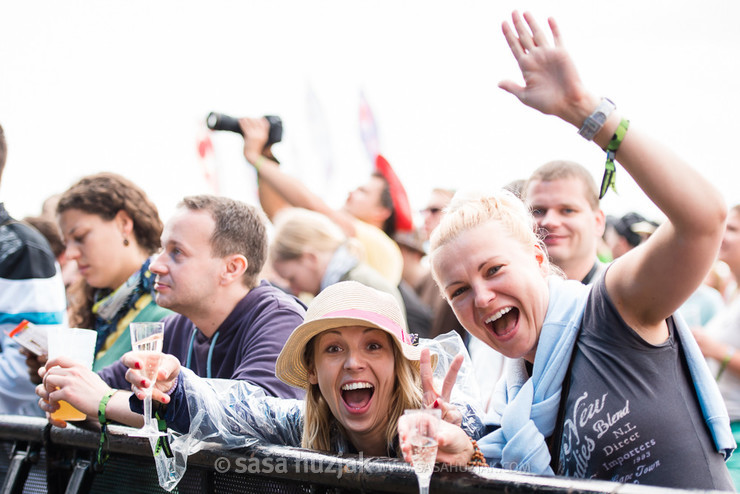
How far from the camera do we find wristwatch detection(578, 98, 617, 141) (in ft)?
5.64

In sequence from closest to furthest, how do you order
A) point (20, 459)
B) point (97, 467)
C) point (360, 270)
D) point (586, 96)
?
point (586, 96) < point (97, 467) < point (20, 459) < point (360, 270)

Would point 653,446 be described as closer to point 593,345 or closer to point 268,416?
point 593,345

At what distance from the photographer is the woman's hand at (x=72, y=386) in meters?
2.53

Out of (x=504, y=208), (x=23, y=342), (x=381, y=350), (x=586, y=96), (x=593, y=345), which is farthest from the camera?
(x=23, y=342)

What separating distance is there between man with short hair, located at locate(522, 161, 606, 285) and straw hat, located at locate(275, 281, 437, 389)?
→ 43.6 inches

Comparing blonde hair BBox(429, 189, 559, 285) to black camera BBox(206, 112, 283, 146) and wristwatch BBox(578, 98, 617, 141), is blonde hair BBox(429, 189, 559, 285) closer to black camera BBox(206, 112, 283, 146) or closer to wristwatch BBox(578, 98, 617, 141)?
wristwatch BBox(578, 98, 617, 141)

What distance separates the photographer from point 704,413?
1.86 metres

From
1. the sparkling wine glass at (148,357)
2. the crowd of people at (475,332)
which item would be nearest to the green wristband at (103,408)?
the crowd of people at (475,332)

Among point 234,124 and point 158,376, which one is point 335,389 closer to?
point 158,376

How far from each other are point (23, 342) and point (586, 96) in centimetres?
255

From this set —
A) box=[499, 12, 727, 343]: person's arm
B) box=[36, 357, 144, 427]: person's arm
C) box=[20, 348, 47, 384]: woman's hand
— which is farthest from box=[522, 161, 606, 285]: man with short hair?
box=[20, 348, 47, 384]: woman's hand

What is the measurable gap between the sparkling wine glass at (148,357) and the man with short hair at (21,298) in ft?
4.45

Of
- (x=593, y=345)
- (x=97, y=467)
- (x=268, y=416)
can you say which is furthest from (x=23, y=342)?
(x=593, y=345)

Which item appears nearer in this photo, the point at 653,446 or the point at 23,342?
the point at 653,446
